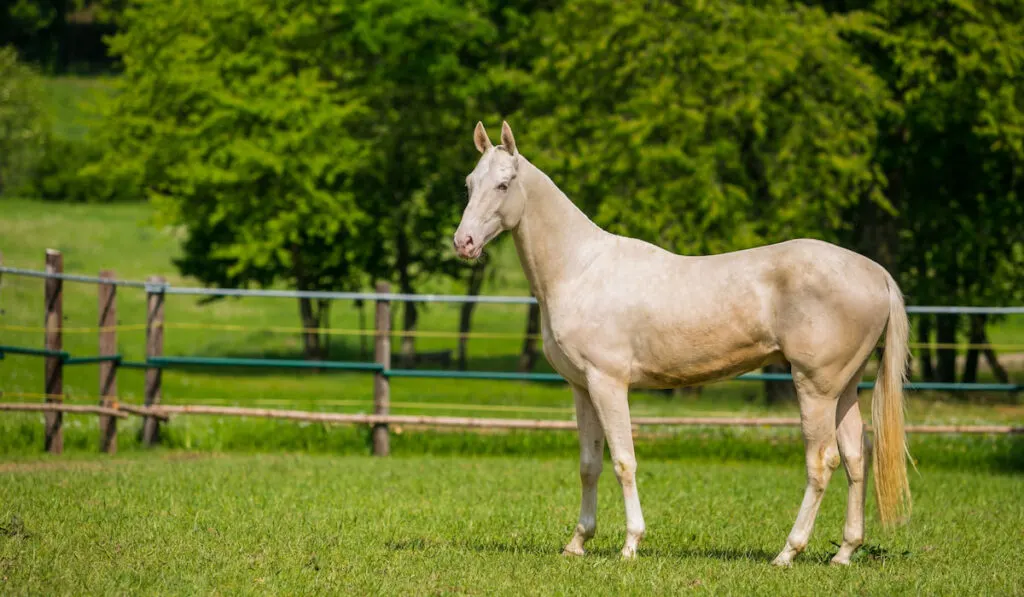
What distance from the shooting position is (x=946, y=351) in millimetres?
27234

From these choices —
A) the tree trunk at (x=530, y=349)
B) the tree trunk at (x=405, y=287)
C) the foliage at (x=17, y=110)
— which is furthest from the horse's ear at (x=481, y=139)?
the foliage at (x=17, y=110)

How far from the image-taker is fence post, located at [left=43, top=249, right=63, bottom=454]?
45.9 feet

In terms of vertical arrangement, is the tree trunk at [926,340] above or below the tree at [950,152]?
below

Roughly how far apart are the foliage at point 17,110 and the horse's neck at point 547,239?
44211mm

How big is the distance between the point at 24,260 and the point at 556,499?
39.0m

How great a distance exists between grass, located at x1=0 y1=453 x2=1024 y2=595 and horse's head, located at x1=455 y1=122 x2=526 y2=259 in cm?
196

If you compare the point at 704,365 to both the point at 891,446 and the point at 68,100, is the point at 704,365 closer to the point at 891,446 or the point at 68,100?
the point at 891,446

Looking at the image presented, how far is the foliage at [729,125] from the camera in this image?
22.5m

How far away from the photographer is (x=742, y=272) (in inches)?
284

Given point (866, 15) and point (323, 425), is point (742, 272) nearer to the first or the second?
point (323, 425)

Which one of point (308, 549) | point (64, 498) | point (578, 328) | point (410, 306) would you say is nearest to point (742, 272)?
point (578, 328)

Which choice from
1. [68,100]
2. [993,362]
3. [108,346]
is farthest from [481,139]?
[68,100]

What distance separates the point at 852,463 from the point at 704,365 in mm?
1129

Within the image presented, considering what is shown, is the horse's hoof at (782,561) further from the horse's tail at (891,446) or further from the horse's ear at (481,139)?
the horse's ear at (481,139)
